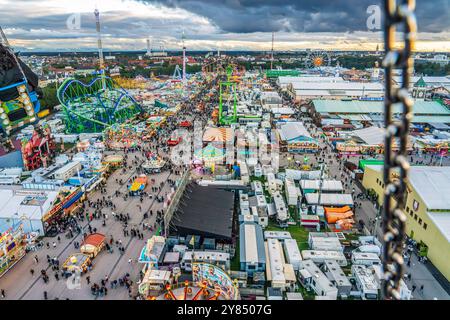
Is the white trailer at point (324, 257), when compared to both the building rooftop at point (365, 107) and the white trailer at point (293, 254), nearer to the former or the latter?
the white trailer at point (293, 254)

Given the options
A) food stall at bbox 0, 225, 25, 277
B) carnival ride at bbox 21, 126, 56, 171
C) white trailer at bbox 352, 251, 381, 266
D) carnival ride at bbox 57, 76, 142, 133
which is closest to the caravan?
white trailer at bbox 352, 251, 381, 266

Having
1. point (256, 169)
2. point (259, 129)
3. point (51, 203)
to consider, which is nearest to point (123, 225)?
point (51, 203)

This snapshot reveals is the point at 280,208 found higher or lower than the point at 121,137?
lower

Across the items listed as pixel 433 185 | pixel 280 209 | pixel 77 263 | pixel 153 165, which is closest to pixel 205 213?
pixel 280 209

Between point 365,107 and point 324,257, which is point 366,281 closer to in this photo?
point 324,257

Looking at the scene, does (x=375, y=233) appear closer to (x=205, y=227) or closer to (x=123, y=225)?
(x=205, y=227)

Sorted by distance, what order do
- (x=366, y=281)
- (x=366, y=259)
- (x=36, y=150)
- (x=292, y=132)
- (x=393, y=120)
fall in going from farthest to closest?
(x=292, y=132) → (x=36, y=150) → (x=366, y=259) → (x=366, y=281) → (x=393, y=120)

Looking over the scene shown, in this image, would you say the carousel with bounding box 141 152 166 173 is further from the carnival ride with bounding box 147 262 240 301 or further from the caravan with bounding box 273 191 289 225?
the carnival ride with bounding box 147 262 240 301
